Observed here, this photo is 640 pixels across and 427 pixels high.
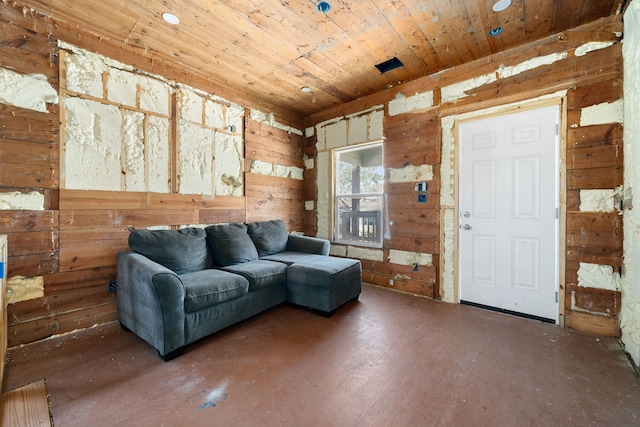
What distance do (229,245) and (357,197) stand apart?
2.06m

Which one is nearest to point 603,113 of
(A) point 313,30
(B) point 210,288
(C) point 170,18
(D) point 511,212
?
(D) point 511,212

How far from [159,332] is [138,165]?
1742 mm

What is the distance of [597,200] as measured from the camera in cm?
229

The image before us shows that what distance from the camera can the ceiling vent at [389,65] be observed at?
296 cm

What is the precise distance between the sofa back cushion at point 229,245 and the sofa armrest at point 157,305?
84cm

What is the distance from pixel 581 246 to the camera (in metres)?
2.35

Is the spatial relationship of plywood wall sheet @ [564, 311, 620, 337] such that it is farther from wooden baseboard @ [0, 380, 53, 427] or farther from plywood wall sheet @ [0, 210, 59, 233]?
plywood wall sheet @ [0, 210, 59, 233]

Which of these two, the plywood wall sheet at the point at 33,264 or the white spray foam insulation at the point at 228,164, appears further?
the white spray foam insulation at the point at 228,164

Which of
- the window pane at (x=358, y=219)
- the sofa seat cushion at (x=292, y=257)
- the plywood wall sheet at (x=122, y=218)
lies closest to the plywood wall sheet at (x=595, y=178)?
the window pane at (x=358, y=219)

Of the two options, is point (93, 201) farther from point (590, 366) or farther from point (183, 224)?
point (590, 366)

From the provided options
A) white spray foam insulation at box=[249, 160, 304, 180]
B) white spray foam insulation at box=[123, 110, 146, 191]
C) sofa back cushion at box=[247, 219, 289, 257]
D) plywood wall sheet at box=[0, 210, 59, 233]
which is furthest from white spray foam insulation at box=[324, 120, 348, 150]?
plywood wall sheet at box=[0, 210, 59, 233]

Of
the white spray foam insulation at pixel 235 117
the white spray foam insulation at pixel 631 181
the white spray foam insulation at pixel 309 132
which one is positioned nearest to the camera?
the white spray foam insulation at pixel 631 181

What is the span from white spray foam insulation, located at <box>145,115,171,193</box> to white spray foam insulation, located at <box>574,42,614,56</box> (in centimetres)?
413

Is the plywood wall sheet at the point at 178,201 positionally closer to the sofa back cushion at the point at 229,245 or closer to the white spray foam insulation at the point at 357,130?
the sofa back cushion at the point at 229,245
